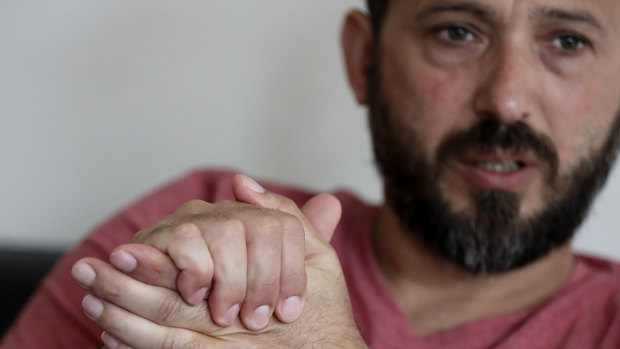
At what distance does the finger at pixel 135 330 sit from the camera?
0.75 metres

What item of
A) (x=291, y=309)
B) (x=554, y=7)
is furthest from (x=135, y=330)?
(x=554, y=7)

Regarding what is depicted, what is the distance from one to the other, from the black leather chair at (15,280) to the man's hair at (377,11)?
2.40 ft

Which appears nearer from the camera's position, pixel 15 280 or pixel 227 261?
pixel 227 261

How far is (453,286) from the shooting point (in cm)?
128

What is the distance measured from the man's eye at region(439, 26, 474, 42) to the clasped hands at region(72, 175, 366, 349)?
50 centimetres

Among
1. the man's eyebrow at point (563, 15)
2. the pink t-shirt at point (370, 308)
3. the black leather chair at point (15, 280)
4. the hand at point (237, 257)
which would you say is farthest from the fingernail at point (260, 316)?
the black leather chair at point (15, 280)

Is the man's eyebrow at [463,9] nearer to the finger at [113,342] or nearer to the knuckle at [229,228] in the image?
the knuckle at [229,228]

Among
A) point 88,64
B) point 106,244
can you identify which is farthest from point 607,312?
point 88,64

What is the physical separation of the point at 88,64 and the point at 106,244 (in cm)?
53

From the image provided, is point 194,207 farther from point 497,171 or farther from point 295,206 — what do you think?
point 497,171

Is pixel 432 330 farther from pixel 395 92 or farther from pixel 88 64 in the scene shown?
pixel 88 64

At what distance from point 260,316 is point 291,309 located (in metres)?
0.04

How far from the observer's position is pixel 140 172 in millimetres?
1730

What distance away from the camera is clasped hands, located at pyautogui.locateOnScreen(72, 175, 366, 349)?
28.9 inches
